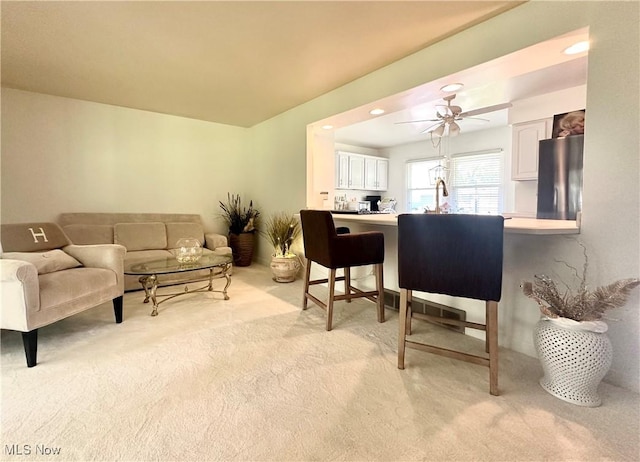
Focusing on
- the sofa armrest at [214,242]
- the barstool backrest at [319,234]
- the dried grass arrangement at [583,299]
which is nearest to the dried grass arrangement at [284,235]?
the sofa armrest at [214,242]

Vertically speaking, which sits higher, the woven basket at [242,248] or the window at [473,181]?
the window at [473,181]

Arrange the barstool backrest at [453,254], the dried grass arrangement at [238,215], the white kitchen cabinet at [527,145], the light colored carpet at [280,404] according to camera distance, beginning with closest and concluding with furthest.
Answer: the light colored carpet at [280,404] → the barstool backrest at [453,254] → the white kitchen cabinet at [527,145] → the dried grass arrangement at [238,215]

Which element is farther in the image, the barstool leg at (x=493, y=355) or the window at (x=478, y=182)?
the window at (x=478, y=182)

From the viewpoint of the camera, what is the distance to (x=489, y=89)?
10.8ft

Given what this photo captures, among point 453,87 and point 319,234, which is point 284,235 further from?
point 453,87

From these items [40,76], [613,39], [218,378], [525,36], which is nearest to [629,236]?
[613,39]

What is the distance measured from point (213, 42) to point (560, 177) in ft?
11.5

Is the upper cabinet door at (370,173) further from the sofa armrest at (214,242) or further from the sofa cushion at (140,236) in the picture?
the sofa cushion at (140,236)

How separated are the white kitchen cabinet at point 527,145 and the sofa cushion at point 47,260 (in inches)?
193

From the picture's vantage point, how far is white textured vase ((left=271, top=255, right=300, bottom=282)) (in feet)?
12.5

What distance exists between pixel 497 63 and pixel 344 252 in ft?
5.62

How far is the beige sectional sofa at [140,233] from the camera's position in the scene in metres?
3.58

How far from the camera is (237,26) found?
2.16 m

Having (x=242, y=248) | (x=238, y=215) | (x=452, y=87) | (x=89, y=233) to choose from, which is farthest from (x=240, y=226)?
(x=452, y=87)
